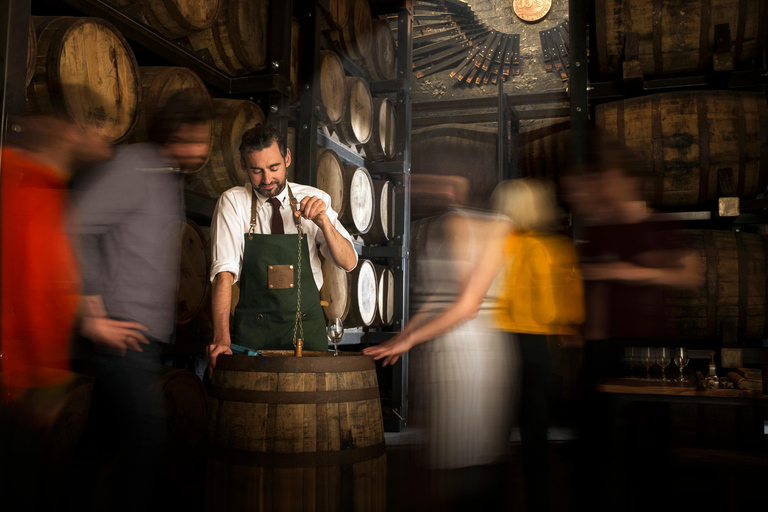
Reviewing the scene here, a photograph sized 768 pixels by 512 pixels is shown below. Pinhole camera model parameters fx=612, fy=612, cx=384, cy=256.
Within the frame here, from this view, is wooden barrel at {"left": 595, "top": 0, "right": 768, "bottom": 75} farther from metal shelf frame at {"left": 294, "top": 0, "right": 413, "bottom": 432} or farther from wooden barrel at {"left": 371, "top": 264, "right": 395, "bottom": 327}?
wooden barrel at {"left": 371, "top": 264, "right": 395, "bottom": 327}

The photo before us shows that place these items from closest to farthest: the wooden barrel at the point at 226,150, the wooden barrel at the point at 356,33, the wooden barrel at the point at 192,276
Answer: the wooden barrel at the point at 192,276 → the wooden barrel at the point at 226,150 → the wooden barrel at the point at 356,33

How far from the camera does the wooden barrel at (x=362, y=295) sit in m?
5.41

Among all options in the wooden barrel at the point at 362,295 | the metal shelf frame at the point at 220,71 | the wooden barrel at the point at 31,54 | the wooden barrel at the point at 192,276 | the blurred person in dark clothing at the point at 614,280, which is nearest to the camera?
the wooden barrel at the point at 31,54

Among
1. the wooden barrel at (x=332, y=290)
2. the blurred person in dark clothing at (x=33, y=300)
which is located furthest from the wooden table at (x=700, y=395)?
the blurred person in dark clothing at (x=33, y=300)

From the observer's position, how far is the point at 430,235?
2.68 meters


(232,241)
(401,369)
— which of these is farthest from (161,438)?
(401,369)

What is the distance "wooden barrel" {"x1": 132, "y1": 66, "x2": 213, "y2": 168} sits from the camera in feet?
10.3

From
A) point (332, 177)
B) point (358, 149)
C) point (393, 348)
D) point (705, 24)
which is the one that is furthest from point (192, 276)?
point (705, 24)

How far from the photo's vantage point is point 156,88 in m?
3.18

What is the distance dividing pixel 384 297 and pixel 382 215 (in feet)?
2.75

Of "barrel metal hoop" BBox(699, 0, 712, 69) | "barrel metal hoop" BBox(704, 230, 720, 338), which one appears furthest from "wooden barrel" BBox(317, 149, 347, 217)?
"barrel metal hoop" BBox(699, 0, 712, 69)

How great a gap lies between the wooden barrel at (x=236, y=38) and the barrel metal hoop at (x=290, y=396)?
100 inches

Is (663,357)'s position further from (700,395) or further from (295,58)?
(295,58)

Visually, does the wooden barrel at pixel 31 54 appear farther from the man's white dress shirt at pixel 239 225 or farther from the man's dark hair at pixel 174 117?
the man's white dress shirt at pixel 239 225
